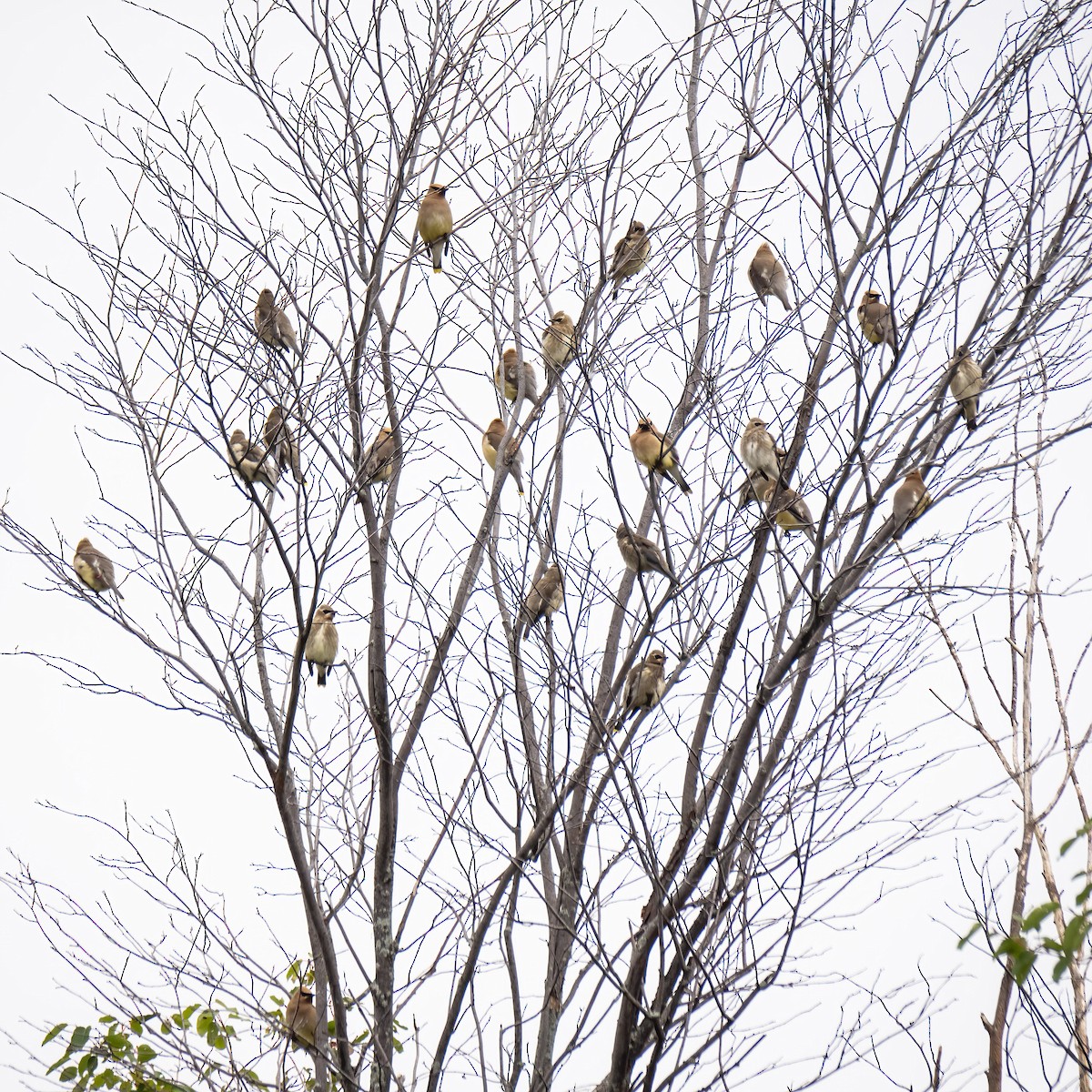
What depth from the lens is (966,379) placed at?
208 inches

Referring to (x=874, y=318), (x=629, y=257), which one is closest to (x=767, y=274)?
(x=874, y=318)

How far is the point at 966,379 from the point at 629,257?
1.45 meters

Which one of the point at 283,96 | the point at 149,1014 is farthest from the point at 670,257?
the point at 149,1014

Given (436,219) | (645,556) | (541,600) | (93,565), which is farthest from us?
(93,565)

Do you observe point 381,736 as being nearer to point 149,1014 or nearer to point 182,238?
point 149,1014

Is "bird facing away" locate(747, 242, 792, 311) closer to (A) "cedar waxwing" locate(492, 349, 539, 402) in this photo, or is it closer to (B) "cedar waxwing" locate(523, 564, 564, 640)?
(A) "cedar waxwing" locate(492, 349, 539, 402)

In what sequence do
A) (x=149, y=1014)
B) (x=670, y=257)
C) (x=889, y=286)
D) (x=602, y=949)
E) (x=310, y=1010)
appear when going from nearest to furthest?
1. (x=889, y=286)
2. (x=602, y=949)
3. (x=149, y=1014)
4. (x=670, y=257)
5. (x=310, y=1010)

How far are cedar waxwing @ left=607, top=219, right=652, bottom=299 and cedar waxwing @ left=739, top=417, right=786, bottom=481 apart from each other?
0.80 metres

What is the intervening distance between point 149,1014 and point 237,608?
4.57 ft

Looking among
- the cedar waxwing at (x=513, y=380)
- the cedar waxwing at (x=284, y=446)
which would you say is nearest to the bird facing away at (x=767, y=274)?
the cedar waxwing at (x=513, y=380)

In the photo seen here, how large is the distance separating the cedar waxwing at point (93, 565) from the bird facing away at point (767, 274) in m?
3.82

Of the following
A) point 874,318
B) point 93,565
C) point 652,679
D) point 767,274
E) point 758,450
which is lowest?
point 93,565

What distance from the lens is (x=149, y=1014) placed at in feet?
14.6

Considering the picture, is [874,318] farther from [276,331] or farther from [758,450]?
[276,331]
